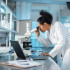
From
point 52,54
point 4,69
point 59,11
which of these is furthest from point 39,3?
point 4,69

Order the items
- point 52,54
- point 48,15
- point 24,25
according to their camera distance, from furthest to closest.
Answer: point 24,25 → point 48,15 → point 52,54

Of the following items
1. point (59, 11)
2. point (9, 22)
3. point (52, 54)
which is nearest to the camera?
point (52, 54)

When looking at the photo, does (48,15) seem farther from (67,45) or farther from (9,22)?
(9,22)

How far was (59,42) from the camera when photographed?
1.50 m

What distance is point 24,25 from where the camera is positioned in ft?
10.8

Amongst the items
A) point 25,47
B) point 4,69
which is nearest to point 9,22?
point 25,47

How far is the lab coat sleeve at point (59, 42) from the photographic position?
4.92ft

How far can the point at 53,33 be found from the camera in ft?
5.66

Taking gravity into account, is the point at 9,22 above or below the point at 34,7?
below

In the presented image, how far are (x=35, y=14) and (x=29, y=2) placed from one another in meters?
0.64

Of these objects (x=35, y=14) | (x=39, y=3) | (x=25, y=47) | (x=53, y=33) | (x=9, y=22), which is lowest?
(x=25, y=47)

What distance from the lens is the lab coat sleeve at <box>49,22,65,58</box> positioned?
1499 millimetres

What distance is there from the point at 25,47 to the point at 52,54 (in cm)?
64

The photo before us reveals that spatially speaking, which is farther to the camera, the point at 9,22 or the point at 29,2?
the point at 29,2
